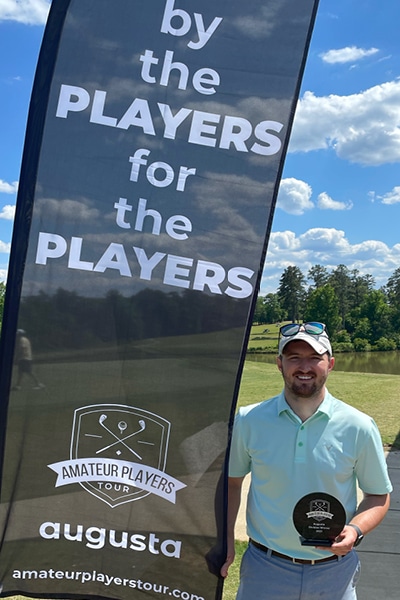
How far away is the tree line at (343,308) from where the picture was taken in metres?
64.9

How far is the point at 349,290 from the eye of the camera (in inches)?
3974

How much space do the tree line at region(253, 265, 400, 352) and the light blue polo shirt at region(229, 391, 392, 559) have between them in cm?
4606

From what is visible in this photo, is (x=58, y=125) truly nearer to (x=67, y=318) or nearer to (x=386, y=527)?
(x=67, y=318)

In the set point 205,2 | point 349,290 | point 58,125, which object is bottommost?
point 349,290

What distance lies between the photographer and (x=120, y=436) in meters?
Result: 3.04

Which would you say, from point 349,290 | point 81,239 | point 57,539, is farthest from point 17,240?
point 349,290

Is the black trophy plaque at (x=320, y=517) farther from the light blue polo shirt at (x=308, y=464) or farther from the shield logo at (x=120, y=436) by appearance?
the shield logo at (x=120, y=436)

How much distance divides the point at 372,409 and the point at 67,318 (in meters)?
10.5

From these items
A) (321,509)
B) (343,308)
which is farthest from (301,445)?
(343,308)

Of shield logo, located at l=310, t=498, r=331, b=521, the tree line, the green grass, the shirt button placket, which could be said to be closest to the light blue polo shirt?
the shirt button placket

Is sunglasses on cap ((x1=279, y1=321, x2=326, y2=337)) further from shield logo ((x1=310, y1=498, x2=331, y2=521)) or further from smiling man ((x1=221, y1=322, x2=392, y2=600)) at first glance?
shield logo ((x1=310, y1=498, x2=331, y2=521))

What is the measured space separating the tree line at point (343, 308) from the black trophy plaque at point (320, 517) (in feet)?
152

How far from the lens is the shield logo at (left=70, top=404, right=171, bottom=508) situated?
3045 millimetres

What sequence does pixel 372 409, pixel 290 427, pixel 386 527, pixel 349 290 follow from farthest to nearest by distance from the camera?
pixel 349 290
pixel 372 409
pixel 386 527
pixel 290 427
